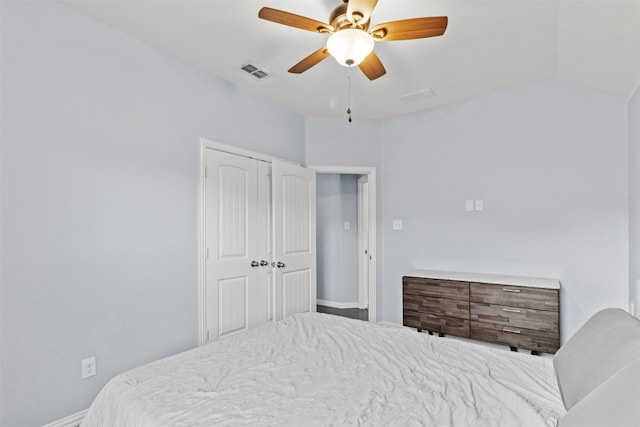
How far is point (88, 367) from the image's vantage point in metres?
2.22

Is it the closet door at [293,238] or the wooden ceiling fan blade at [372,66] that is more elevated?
the wooden ceiling fan blade at [372,66]

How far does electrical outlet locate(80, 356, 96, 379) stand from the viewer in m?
2.20

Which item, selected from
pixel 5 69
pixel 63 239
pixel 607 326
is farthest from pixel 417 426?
pixel 5 69

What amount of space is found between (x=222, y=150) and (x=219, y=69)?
0.71 meters

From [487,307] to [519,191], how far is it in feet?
4.03

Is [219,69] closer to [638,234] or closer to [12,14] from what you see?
[12,14]

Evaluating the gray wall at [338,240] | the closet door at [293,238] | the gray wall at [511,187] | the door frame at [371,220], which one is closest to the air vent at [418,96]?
the gray wall at [511,187]

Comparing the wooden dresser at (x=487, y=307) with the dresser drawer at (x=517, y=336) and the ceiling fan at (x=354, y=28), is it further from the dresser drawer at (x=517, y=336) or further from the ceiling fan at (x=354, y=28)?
the ceiling fan at (x=354, y=28)

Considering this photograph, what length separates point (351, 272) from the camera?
17.9ft

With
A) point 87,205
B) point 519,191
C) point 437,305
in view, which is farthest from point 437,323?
point 87,205

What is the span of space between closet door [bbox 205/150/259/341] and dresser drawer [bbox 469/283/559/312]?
2204 millimetres

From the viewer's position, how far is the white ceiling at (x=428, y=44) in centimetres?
217

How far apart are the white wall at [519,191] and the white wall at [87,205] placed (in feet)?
8.23

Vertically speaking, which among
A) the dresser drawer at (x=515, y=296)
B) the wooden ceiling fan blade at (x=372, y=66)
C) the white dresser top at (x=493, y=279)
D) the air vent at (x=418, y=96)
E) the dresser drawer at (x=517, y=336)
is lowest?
the dresser drawer at (x=517, y=336)
